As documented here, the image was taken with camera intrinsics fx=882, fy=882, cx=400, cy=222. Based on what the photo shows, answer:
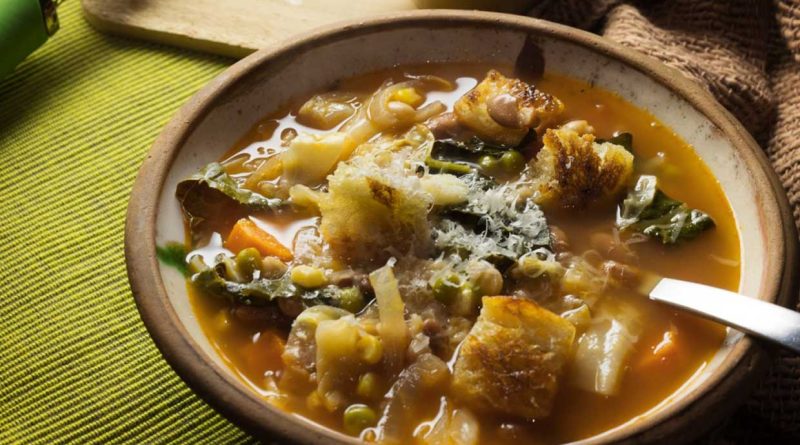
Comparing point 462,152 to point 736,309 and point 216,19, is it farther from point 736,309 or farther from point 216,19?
point 216,19

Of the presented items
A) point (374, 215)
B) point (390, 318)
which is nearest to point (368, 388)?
point (390, 318)

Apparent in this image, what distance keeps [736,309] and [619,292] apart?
444 millimetres

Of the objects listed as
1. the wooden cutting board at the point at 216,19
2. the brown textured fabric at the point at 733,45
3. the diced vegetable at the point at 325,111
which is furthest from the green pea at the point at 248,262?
the brown textured fabric at the point at 733,45

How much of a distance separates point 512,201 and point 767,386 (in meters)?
1.22

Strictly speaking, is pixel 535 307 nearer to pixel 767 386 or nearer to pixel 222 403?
pixel 222 403

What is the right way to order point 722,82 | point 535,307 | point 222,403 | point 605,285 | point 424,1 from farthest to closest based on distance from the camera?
1. point 424,1
2. point 722,82
3. point 605,285
4. point 535,307
5. point 222,403

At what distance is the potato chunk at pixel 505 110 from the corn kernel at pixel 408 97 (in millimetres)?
208

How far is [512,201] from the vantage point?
3.30 meters

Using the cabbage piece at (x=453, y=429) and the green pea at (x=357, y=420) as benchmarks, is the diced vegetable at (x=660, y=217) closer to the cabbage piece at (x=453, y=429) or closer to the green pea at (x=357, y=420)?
the cabbage piece at (x=453, y=429)

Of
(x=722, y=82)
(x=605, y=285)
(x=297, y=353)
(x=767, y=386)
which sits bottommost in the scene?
(x=767, y=386)

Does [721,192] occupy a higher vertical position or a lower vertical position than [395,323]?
higher

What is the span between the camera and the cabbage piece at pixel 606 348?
2.88m

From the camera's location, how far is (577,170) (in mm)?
3283

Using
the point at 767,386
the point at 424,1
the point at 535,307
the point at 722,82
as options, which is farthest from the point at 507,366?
the point at 424,1
